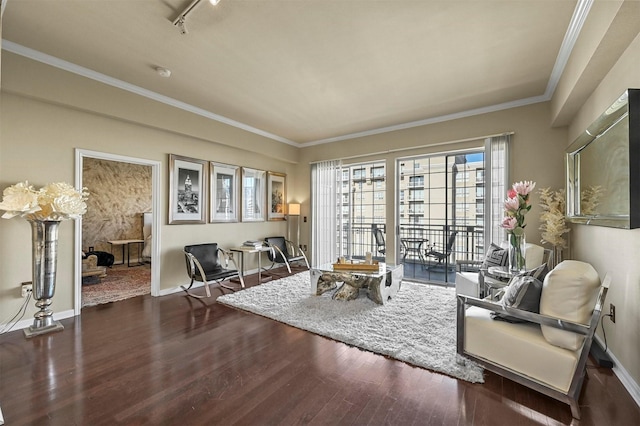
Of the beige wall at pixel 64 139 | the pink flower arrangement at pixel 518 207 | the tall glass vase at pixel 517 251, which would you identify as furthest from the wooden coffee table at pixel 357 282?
→ the beige wall at pixel 64 139

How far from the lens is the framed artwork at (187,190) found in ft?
14.9

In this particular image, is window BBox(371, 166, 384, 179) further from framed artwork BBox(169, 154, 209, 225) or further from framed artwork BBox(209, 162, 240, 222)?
framed artwork BBox(169, 154, 209, 225)

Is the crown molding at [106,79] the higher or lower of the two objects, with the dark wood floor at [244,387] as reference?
higher

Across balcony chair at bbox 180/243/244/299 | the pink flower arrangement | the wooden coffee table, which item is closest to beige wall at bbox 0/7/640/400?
balcony chair at bbox 180/243/244/299

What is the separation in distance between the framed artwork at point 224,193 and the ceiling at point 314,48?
1265mm

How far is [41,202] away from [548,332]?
4.63 m

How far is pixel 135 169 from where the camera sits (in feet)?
24.1

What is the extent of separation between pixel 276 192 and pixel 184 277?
2710 mm

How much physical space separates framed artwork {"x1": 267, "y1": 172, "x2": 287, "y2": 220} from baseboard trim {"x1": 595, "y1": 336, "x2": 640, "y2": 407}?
5508 mm

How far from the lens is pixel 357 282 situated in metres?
4.06

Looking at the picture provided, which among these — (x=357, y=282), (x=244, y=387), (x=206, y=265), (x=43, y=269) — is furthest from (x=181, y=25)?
(x=357, y=282)

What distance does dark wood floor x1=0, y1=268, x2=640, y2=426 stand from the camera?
1.78 metres

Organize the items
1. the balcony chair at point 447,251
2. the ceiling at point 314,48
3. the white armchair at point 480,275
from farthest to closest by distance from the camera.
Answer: the balcony chair at point 447,251
the white armchair at point 480,275
the ceiling at point 314,48

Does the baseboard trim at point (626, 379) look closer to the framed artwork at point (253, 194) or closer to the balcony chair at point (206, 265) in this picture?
the balcony chair at point (206, 265)
